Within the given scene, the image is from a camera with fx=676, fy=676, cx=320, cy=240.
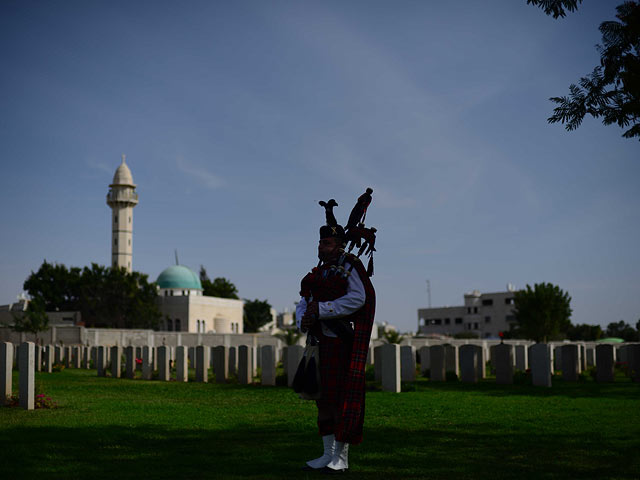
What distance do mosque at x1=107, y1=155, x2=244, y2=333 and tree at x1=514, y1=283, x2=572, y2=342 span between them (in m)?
34.3

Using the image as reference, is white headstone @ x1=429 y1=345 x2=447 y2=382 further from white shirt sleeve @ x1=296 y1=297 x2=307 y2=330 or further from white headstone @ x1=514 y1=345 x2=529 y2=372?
white shirt sleeve @ x1=296 y1=297 x2=307 y2=330

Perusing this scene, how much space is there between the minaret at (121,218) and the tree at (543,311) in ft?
139

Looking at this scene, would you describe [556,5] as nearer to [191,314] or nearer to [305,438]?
[305,438]

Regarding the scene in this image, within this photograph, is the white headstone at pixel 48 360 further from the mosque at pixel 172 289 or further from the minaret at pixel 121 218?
the minaret at pixel 121 218

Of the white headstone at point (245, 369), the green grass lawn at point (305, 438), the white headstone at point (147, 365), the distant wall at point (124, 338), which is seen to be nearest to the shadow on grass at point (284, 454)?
the green grass lawn at point (305, 438)

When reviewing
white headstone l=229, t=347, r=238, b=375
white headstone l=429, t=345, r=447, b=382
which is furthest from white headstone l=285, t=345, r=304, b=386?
white headstone l=429, t=345, r=447, b=382

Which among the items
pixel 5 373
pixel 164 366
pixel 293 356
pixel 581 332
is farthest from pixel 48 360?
pixel 581 332

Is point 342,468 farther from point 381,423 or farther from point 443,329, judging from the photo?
point 443,329

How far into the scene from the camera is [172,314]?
69.1 meters

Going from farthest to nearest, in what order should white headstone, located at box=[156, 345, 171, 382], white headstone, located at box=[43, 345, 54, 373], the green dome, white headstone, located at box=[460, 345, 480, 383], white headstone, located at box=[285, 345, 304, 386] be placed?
the green dome < white headstone, located at box=[43, 345, 54, 373] < white headstone, located at box=[156, 345, 171, 382] < white headstone, located at box=[460, 345, 480, 383] < white headstone, located at box=[285, 345, 304, 386]

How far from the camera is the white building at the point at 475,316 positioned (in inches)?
3467

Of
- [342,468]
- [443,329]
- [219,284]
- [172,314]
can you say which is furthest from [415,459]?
[443,329]

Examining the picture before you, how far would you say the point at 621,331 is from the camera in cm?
8625

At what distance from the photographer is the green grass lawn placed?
18.7 ft
